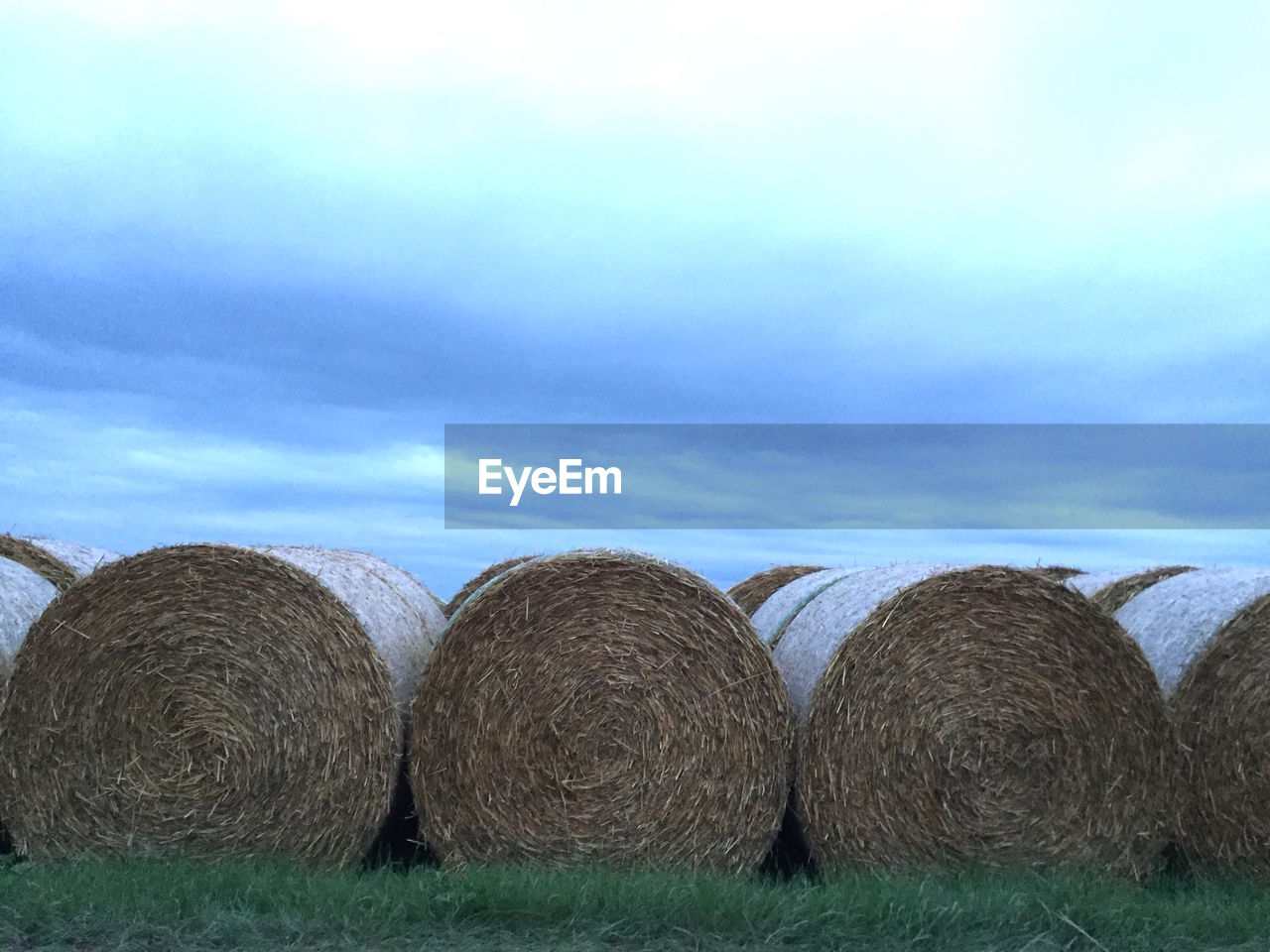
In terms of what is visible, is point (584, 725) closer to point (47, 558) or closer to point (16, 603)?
point (16, 603)

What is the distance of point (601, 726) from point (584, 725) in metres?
0.08

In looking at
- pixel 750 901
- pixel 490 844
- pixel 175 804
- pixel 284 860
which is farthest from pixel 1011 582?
pixel 175 804

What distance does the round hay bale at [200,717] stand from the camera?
18.1ft

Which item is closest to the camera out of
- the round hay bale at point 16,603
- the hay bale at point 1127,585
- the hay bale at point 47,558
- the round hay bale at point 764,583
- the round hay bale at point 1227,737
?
the round hay bale at point 1227,737

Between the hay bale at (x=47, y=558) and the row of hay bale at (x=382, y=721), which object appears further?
the hay bale at (x=47, y=558)

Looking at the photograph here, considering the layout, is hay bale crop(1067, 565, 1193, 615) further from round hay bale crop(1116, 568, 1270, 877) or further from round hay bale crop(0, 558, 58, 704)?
round hay bale crop(0, 558, 58, 704)

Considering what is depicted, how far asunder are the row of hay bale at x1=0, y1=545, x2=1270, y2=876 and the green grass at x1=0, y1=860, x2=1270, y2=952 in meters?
0.39

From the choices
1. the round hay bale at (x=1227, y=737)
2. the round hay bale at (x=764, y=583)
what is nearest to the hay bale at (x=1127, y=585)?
the round hay bale at (x=1227, y=737)

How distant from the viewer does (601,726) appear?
550 centimetres

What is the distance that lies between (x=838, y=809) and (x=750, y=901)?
2.92ft

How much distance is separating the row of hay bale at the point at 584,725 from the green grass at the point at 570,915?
0.39 meters

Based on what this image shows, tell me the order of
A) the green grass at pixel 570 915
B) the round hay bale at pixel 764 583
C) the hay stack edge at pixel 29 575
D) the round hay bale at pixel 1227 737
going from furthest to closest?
the round hay bale at pixel 764 583 → the hay stack edge at pixel 29 575 → the round hay bale at pixel 1227 737 → the green grass at pixel 570 915

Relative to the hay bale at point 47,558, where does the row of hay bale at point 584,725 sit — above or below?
below

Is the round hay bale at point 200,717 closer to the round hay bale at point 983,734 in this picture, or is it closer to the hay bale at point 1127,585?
the round hay bale at point 983,734
